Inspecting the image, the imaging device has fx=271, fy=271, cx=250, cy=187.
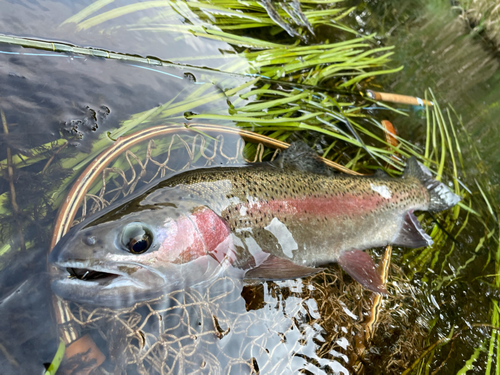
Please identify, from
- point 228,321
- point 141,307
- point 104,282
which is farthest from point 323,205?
point 104,282

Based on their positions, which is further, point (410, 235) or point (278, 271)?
point (410, 235)

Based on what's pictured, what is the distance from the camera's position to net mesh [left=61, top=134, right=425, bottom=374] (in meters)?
1.82

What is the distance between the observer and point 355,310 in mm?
2547

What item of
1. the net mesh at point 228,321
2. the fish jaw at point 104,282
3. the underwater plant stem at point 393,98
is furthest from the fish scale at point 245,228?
the underwater plant stem at point 393,98

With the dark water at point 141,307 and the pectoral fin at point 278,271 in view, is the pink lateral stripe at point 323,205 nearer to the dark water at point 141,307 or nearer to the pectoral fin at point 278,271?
the pectoral fin at point 278,271

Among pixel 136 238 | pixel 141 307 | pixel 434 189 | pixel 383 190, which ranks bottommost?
pixel 141 307

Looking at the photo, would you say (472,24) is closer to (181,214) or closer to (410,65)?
(410,65)

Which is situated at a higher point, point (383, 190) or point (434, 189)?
point (434, 189)

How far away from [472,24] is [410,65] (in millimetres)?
3432

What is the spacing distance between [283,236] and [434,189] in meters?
2.06

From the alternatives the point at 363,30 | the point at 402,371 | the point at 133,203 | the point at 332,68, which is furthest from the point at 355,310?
the point at 363,30

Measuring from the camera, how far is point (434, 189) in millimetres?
3166

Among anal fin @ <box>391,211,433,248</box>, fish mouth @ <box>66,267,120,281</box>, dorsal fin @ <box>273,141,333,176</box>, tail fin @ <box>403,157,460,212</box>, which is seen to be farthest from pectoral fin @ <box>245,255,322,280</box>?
tail fin @ <box>403,157,460,212</box>

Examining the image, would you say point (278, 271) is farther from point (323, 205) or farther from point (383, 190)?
point (383, 190)
